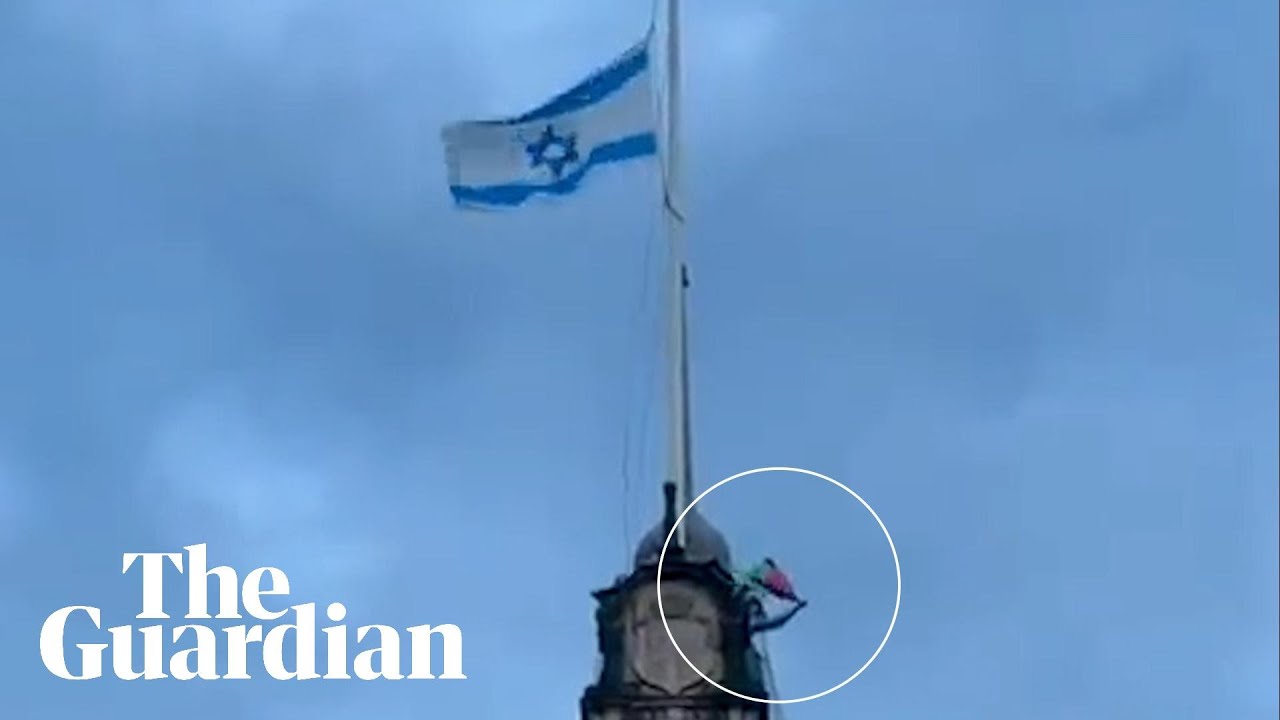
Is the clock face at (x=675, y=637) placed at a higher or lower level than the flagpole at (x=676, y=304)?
lower

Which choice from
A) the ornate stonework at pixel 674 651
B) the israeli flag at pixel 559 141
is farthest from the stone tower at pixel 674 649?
the israeli flag at pixel 559 141

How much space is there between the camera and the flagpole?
6259 centimetres

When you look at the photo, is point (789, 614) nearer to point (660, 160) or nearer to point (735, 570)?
point (735, 570)

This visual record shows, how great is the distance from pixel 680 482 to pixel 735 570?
187cm

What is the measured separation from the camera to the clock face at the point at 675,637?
61250 mm

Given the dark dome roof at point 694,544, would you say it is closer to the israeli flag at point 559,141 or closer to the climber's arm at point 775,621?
the climber's arm at point 775,621

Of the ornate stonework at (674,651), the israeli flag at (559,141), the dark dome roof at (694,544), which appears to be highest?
the israeli flag at (559,141)

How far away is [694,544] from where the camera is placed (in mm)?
64500

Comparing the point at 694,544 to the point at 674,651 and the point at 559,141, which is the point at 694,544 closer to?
the point at 674,651

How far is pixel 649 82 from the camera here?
6469 cm

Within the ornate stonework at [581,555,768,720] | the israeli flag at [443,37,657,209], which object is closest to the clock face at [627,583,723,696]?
the ornate stonework at [581,555,768,720]

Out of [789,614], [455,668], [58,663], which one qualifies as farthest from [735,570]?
[58,663]

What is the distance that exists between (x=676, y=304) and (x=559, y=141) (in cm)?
394

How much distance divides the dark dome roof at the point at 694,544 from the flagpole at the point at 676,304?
428 mm
